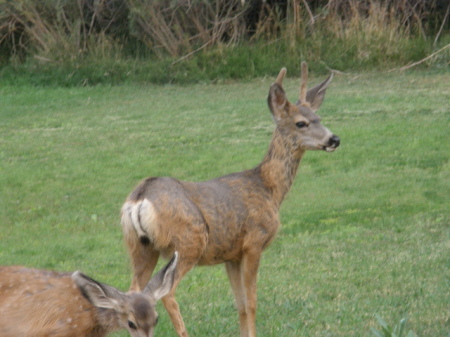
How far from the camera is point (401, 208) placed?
37.8 ft

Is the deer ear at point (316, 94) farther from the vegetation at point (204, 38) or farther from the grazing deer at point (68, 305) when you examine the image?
the vegetation at point (204, 38)

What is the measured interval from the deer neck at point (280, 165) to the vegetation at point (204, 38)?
38.1 feet

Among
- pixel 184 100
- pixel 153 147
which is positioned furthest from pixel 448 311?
pixel 184 100

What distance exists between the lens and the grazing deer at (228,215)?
6668 mm

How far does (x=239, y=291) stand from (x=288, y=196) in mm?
5139

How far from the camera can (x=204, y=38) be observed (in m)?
20.5

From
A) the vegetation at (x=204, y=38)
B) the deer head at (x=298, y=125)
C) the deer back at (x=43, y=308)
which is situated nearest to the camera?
the deer back at (x=43, y=308)

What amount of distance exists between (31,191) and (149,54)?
8866 millimetres

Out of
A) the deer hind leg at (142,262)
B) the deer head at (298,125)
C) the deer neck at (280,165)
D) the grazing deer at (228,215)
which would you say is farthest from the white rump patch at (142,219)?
the deer head at (298,125)

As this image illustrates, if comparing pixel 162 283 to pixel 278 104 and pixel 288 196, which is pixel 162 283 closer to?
pixel 278 104

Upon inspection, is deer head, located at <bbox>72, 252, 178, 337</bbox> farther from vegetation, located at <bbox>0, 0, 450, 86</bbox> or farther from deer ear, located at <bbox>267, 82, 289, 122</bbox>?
vegetation, located at <bbox>0, 0, 450, 86</bbox>

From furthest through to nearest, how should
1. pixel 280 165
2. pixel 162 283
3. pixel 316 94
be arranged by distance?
pixel 316 94 < pixel 280 165 < pixel 162 283

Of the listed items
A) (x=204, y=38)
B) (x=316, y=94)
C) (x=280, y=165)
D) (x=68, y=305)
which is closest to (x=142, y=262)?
(x=68, y=305)

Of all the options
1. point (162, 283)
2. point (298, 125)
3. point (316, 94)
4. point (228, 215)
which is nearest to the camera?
point (162, 283)
